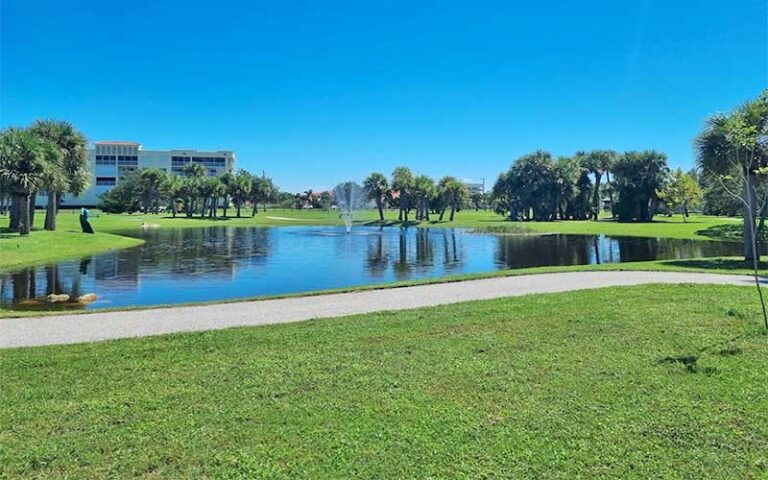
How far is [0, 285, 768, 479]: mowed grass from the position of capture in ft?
13.9

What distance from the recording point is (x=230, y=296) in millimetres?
15883

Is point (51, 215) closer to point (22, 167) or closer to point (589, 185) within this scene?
point (22, 167)

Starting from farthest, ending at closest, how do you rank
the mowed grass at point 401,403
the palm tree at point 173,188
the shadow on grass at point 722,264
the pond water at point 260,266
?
the palm tree at point 173,188, the shadow on grass at point 722,264, the pond water at point 260,266, the mowed grass at point 401,403

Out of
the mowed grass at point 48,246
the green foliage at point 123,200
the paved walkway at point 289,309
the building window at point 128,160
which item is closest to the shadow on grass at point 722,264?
the paved walkway at point 289,309

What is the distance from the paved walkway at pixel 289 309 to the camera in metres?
9.25

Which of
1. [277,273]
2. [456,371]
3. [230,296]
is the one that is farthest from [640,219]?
[456,371]

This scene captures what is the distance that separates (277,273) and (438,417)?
57.5 ft

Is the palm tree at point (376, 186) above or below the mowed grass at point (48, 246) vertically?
above

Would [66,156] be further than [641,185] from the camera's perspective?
No

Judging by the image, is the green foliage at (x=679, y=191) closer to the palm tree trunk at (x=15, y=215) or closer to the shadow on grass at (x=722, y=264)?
the shadow on grass at (x=722, y=264)

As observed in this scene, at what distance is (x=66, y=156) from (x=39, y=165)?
24.6 ft

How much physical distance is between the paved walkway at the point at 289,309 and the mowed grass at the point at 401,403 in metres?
1.10

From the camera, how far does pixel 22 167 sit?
3209cm

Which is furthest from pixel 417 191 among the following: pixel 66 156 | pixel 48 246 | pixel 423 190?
pixel 48 246
